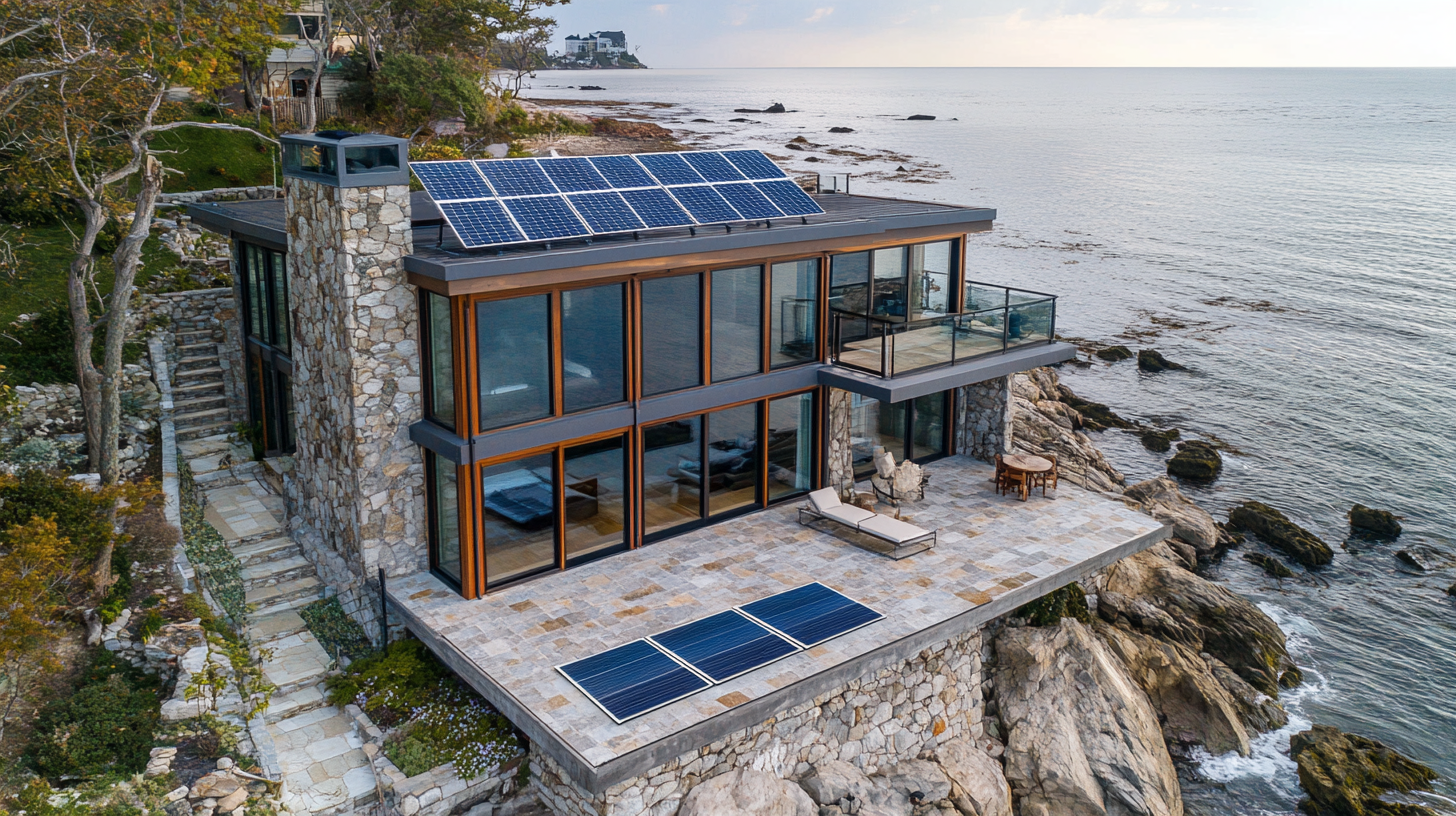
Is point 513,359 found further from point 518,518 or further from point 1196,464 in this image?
point 1196,464

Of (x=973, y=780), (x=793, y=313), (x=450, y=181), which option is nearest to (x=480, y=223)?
(x=450, y=181)

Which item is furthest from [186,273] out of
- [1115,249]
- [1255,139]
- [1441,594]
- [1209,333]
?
[1255,139]

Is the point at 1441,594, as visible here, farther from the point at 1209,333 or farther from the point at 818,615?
the point at 1209,333

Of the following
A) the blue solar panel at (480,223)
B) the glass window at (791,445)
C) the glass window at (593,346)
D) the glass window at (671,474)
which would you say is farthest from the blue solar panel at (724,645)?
the blue solar panel at (480,223)

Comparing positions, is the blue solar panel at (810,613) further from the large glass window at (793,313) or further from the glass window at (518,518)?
Answer: the large glass window at (793,313)

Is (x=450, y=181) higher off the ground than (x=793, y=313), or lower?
higher

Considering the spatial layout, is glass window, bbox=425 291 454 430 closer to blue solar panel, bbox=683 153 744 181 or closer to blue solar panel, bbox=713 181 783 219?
blue solar panel, bbox=713 181 783 219
